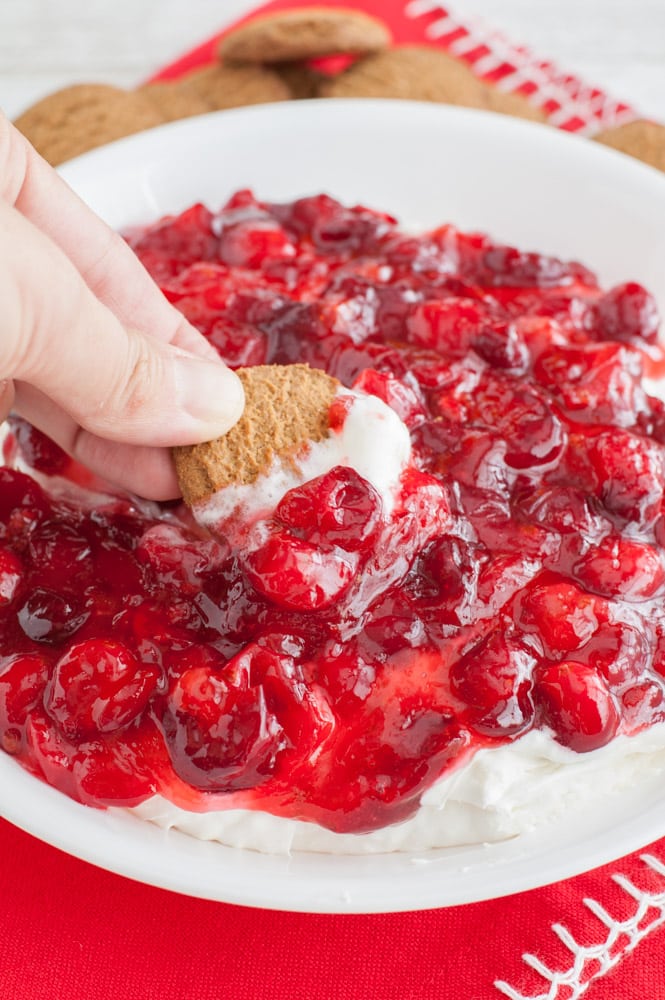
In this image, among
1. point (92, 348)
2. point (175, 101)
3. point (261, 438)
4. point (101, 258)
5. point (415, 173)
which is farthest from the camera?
point (175, 101)

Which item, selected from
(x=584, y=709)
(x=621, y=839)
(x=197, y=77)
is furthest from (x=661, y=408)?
(x=197, y=77)

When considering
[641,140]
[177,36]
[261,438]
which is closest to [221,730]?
[261,438]

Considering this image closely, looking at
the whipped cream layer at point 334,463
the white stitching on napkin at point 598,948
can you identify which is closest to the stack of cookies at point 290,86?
the whipped cream layer at point 334,463

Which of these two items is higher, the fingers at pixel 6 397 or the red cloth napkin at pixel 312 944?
Result: the fingers at pixel 6 397

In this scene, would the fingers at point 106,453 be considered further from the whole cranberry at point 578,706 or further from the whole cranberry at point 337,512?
the whole cranberry at point 578,706

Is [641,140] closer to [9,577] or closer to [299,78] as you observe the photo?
[299,78]

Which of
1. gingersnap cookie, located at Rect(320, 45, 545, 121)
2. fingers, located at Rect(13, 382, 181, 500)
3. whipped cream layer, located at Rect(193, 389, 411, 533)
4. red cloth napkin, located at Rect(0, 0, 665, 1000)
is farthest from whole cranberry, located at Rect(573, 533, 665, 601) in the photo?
gingersnap cookie, located at Rect(320, 45, 545, 121)
